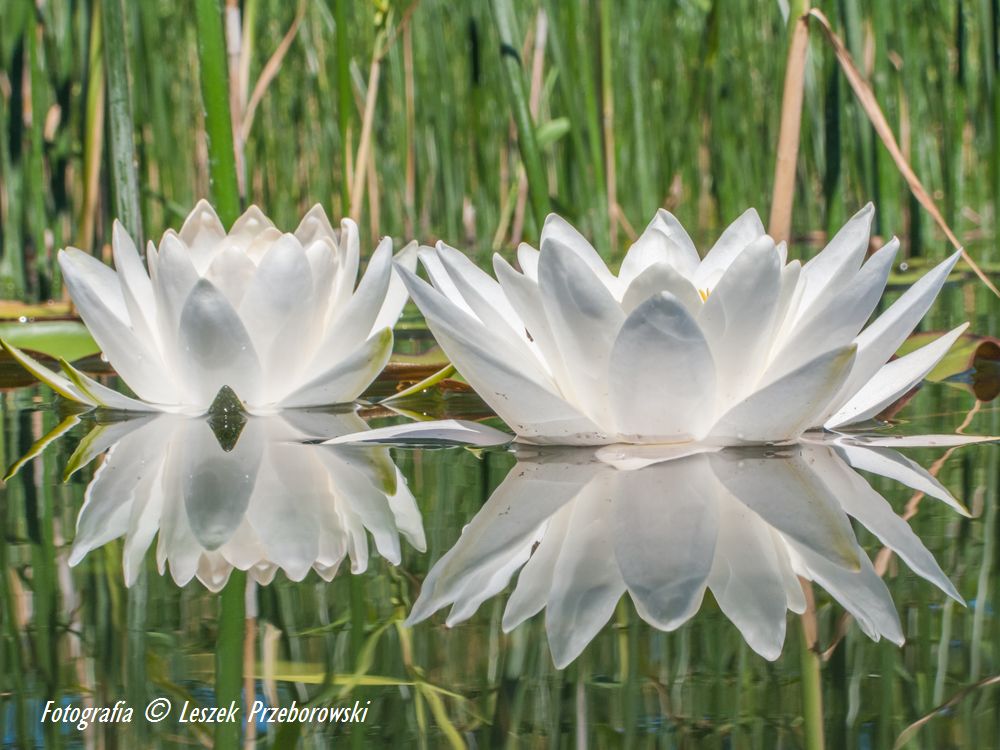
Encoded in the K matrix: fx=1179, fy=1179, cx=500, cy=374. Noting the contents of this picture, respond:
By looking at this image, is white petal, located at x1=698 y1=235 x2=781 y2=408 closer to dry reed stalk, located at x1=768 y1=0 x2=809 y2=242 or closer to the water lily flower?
the water lily flower

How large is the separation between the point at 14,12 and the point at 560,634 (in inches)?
75.5

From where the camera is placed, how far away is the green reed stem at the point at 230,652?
0.44 metres

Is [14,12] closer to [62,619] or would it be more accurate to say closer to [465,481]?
[465,481]

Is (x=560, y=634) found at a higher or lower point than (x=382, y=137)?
lower

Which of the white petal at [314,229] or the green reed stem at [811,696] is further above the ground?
the white petal at [314,229]

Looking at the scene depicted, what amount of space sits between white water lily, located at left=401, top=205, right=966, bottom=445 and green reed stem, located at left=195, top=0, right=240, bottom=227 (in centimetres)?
50

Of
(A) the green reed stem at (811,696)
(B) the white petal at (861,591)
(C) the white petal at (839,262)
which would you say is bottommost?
(A) the green reed stem at (811,696)

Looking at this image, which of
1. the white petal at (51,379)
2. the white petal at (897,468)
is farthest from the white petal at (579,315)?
the white petal at (51,379)

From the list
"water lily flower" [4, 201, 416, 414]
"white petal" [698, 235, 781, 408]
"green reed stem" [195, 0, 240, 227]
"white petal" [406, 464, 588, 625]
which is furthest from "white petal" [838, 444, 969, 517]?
"green reed stem" [195, 0, 240, 227]

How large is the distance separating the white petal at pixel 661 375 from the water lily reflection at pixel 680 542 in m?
0.02

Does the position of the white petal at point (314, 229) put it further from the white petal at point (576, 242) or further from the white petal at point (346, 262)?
the white petal at point (576, 242)

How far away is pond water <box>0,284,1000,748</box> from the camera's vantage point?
44 cm

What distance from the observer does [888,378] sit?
102cm

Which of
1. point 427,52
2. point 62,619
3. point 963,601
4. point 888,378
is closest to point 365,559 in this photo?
point 62,619
